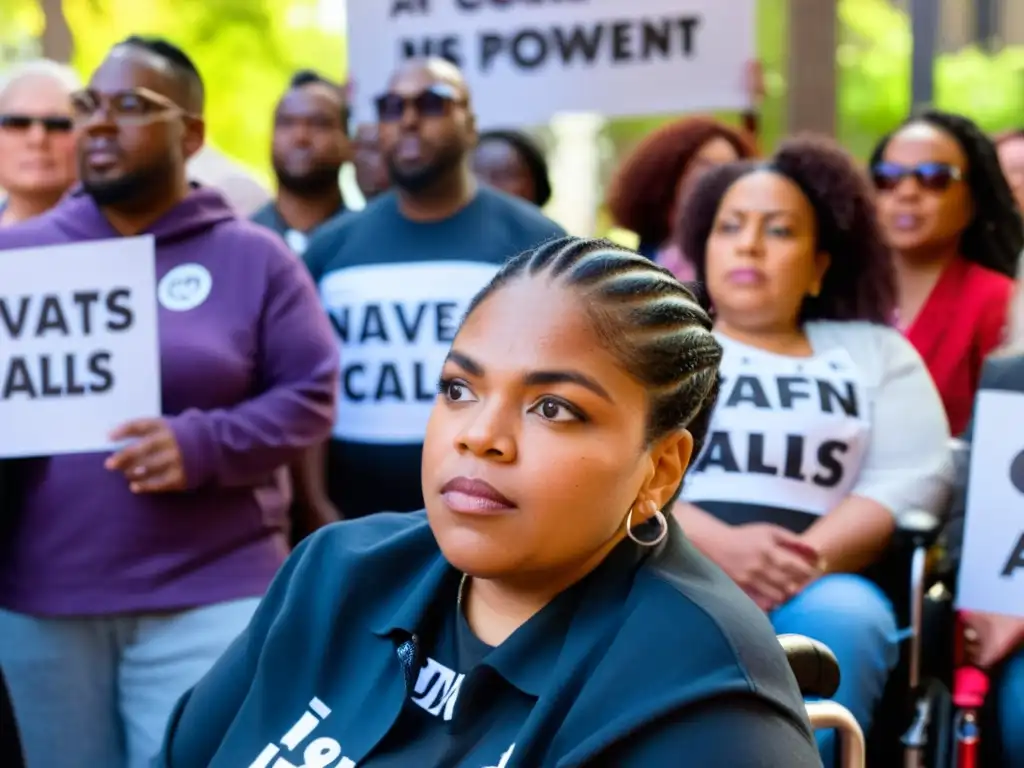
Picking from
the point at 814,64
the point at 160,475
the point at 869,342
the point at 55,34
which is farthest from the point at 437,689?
the point at 55,34

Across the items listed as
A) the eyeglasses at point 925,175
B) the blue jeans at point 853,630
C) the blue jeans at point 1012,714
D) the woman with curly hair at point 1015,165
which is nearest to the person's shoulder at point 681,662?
the blue jeans at point 853,630

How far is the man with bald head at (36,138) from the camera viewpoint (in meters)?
4.09

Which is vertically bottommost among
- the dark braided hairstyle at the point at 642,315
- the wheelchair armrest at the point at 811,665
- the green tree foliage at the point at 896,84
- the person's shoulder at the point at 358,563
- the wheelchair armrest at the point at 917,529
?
the wheelchair armrest at the point at 917,529

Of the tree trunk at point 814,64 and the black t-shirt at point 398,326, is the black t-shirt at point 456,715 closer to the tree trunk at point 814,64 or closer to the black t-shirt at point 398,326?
the black t-shirt at point 398,326

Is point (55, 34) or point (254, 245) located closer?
point (254, 245)

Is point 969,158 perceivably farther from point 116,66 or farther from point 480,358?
point 480,358

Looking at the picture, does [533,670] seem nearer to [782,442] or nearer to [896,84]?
[782,442]

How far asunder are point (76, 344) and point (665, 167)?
8.96 feet

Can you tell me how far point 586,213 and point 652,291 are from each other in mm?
5558

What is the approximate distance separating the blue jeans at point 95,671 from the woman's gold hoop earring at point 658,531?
61.9 inches

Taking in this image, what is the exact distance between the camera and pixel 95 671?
308 centimetres

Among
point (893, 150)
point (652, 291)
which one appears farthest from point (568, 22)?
point (652, 291)

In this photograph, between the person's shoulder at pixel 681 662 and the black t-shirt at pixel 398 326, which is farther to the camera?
the black t-shirt at pixel 398 326

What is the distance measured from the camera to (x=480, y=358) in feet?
5.50
